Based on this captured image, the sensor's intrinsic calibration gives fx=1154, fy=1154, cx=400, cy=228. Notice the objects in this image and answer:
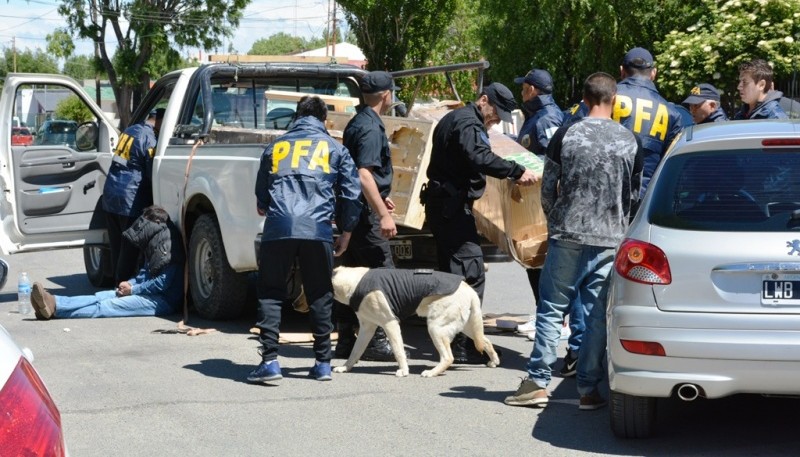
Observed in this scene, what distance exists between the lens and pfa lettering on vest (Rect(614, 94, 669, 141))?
7898 millimetres

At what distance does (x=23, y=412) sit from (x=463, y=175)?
18.0ft

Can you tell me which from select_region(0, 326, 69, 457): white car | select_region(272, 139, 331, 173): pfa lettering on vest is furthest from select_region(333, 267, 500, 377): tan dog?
select_region(0, 326, 69, 457): white car

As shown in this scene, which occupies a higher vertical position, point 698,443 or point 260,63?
point 260,63

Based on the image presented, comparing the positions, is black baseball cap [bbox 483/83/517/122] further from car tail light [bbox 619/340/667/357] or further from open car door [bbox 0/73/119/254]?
open car door [bbox 0/73/119/254]

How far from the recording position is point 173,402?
Answer: 6.94m

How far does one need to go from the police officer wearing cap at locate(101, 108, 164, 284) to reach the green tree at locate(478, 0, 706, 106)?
500 inches

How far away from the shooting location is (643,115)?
793 centimetres

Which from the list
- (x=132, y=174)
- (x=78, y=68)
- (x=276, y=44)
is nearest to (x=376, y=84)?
(x=132, y=174)

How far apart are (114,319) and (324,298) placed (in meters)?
3.38

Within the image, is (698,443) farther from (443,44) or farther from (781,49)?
(443,44)

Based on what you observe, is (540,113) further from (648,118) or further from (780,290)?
(780,290)

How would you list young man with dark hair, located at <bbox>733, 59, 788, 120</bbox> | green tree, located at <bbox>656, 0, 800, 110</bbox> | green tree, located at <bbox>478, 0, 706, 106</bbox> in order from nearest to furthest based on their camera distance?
young man with dark hair, located at <bbox>733, 59, 788, 120</bbox> → green tree, located at <bbox>656, 0, 800, 110</bbox> → green tree, located at <bbox>478, 0, 706, 106</bbox>

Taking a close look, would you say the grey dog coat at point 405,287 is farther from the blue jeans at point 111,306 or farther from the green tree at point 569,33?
the green tree at point 569,33

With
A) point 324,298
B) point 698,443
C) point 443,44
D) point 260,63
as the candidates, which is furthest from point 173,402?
point 443,44
